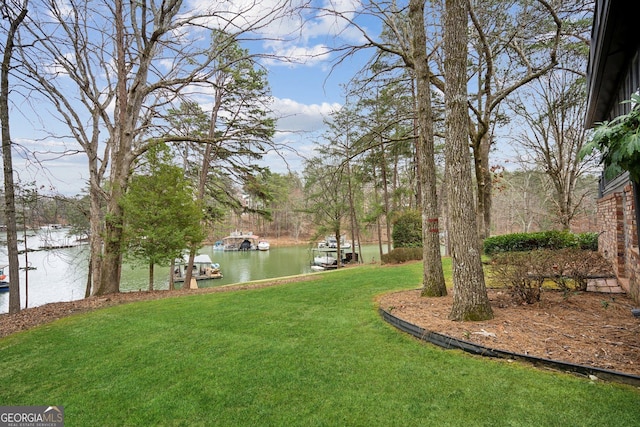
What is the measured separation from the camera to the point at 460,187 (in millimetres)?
3680

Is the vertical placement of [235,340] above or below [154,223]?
below

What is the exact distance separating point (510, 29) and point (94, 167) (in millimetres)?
11983

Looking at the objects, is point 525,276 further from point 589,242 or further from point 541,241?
point 541,241

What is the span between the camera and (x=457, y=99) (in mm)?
3779

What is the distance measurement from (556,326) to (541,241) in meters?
A: 7.87

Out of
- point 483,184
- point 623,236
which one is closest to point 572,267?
point 623,236

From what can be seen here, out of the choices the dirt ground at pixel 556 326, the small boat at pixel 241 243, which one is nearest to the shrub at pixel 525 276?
the dirt ground at pixel 556 326

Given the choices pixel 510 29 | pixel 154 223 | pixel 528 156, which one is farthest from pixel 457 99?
pixel 528 156

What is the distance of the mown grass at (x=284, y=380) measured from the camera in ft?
6.57

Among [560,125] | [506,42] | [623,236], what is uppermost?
[560,125]

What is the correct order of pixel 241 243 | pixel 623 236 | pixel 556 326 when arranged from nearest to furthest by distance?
pixel 556 326
pixel 623 236
pixel 241 243

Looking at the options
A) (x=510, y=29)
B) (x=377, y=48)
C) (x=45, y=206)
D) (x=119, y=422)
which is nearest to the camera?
(x=119, y=422)

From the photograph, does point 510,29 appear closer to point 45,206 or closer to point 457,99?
point 457,99
